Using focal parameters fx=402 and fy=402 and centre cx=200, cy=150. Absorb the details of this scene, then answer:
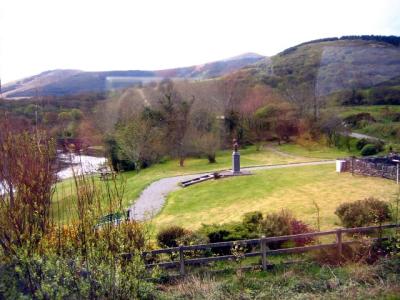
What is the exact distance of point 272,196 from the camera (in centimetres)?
1761

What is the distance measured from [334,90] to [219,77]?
1343 centimetres

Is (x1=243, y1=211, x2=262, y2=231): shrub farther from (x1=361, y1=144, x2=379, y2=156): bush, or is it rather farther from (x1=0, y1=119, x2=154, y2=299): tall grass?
(x1=361, y1=144, x2=379, y2=156): bush

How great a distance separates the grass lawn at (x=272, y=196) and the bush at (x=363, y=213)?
0.83m

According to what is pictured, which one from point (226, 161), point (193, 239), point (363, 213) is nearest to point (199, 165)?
point (226, 161)

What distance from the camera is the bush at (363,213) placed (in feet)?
34.6

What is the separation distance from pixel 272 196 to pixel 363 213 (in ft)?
23.0

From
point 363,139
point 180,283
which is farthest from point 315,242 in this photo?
point 363,139

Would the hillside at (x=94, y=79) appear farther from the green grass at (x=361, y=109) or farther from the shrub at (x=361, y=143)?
the green grass at (x=361, y=109)

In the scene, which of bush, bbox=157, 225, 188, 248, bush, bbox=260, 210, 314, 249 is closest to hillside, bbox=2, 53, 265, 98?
bush, bbox=157, 225, 188, 248

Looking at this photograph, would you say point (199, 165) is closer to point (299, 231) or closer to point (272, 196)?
point (272, 196)

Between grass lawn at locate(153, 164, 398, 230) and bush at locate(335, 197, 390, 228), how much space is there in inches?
32.6

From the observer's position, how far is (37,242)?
20.4 ft

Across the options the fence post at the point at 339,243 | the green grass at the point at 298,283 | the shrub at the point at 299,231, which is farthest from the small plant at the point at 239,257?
the fence post at the point at 339,243

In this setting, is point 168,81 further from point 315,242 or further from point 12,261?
point 12,261
